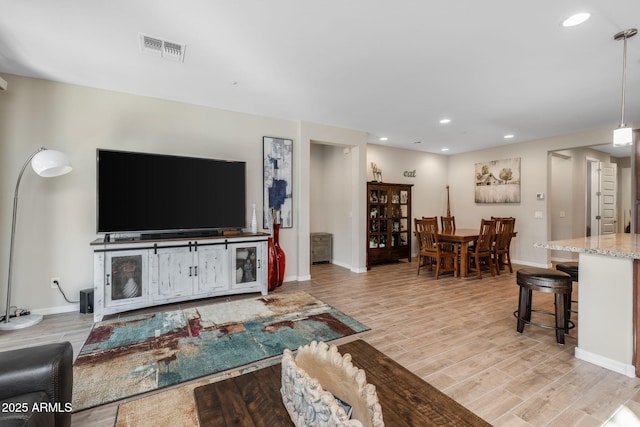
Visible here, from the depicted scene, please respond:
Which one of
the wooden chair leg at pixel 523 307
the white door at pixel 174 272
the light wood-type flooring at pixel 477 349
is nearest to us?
the light wood-type flooring at pixel 477 349

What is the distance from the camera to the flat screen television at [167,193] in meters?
3.25

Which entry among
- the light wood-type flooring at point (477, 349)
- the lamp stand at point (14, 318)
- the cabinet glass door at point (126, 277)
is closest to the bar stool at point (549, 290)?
the light wood-type flooring at point (477, 349)

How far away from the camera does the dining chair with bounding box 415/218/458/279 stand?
4.91 m

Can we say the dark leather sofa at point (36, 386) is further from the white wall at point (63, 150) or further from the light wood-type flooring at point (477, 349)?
the white wall at point (63, 150)

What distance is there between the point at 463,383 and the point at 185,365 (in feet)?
6.69

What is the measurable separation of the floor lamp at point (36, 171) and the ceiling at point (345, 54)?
3.05ft

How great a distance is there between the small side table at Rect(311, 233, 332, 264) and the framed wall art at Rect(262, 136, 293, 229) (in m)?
1.47

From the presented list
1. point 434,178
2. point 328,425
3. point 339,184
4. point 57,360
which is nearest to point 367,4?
point 328,425

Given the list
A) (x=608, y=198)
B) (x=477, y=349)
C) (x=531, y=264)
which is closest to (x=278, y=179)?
(x=477, y=349)

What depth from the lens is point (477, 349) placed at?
2.49m

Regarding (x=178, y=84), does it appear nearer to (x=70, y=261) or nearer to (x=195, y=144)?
(x=195, y=144)

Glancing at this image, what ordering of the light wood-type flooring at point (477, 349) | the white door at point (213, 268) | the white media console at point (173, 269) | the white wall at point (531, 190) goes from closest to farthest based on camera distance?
the light wood-type flooring at point (477, 349)
the white media console at point (173, 269)
the white door at point (213, 268)
the white wall at point (531, 190)

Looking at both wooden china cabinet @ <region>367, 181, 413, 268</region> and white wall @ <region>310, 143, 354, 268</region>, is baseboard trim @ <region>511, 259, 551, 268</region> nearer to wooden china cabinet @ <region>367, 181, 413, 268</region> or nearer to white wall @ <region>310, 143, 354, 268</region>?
wooden china cabinet @ <region>367, 181, 413, 268</region>

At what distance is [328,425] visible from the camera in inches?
29.5
